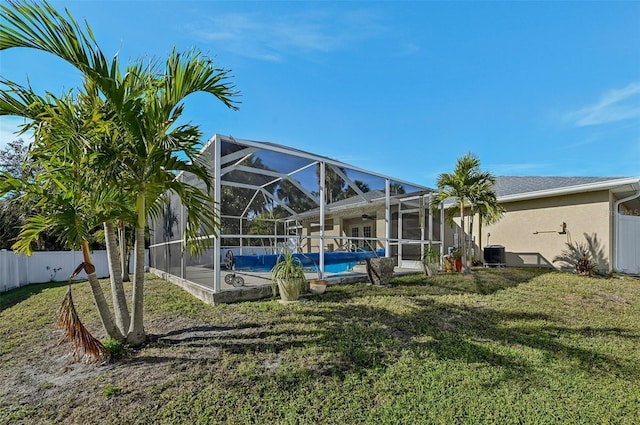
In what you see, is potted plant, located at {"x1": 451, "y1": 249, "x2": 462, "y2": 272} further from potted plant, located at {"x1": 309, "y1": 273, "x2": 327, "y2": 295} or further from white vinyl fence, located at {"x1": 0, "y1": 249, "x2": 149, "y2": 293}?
white vinyl fence, located at {"x1": 0, "y1": 249, "x2": 149, "y2": 293}

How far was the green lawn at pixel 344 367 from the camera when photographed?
10.1 feet

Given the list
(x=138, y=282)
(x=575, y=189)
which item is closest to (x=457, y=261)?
(x=575, y=189)

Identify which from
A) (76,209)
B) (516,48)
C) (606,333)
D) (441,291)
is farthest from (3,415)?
(516,48)

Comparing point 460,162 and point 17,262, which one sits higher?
point 460,162

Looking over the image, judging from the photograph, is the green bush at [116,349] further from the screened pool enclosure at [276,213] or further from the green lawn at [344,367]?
the screened pool enclosure at [276,213]

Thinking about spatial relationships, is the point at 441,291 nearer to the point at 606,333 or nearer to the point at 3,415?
the point at 606,333

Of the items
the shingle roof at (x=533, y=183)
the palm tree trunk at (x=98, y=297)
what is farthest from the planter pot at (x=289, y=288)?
the shingle roof at (x=533, y=183)

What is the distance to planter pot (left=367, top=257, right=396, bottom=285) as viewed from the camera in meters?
8.05

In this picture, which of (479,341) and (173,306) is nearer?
(479,341)

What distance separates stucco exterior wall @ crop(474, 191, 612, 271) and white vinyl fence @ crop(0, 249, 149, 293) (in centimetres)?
1752

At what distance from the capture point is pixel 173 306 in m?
6.39

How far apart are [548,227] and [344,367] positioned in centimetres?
1168

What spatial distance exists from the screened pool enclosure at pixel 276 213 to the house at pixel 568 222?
2.96m

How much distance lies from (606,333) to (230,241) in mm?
10388
